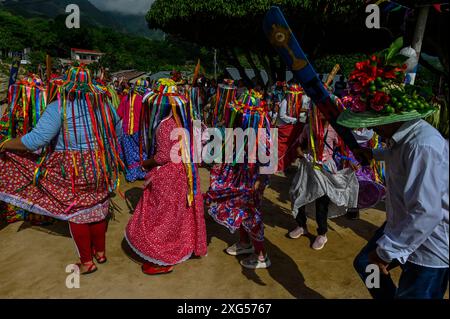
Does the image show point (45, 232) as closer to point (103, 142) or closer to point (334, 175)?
point (103, 142)

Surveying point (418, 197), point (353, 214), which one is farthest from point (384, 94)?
point (353, 214)

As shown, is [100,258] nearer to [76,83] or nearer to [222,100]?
[76,83]

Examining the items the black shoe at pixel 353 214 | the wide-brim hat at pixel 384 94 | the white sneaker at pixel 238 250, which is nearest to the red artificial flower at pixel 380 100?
the wide-brim hat at pixel 384 94

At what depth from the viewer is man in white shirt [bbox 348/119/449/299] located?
5.82 ft

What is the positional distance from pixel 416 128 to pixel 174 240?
7.73ft

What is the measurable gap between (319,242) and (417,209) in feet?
7.63

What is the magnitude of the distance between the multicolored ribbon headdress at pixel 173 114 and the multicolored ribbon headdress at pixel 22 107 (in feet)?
5.01

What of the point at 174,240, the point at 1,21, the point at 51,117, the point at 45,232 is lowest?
the point at 45,232

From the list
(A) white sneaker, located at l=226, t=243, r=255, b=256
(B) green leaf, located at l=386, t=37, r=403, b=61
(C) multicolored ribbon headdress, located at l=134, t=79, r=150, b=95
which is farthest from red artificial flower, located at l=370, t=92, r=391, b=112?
(C) multicolored ribbon headdress, located at l=134, t=79, r=150, b=95

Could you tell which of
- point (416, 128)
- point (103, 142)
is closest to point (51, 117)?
point (103, 142)

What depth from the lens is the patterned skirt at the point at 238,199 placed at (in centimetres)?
346

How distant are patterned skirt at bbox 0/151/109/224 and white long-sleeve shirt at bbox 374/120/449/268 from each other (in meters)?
2.47

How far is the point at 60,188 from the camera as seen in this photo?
10.6 ft
